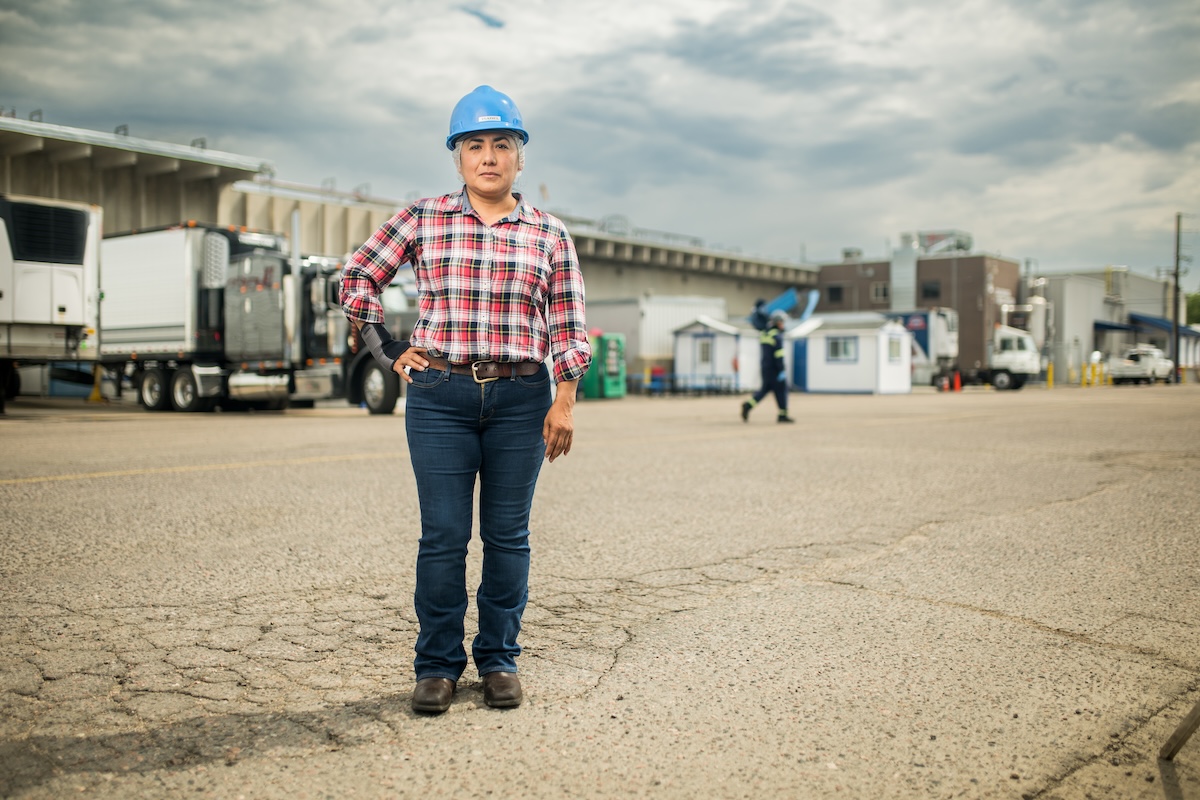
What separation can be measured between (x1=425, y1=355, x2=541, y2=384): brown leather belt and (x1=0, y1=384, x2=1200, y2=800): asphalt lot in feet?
3.45

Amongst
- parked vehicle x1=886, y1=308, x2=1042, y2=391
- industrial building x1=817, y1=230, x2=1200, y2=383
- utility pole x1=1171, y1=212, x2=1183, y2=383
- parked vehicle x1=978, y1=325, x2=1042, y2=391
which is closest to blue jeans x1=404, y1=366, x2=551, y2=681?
parked vehicle x1=886, y1=308, x2=1042, y2=391

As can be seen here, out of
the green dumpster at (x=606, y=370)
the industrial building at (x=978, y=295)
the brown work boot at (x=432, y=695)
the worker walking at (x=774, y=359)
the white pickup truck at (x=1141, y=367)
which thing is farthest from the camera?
the industrial building at (x=978, y=295)

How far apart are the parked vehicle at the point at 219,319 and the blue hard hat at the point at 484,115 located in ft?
50.5

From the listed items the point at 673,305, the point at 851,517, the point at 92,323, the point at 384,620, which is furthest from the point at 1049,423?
the point at 673,305

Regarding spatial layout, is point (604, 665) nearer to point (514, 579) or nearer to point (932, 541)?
point (514, 579)

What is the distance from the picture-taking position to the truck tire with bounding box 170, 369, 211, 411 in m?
19.8

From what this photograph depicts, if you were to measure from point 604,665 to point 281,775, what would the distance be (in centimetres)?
131

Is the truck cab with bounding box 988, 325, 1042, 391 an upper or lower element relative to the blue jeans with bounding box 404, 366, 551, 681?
upper

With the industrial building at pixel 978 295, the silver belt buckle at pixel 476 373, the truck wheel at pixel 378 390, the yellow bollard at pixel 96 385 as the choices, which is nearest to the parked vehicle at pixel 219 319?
the truck wheel at pixel 378 390

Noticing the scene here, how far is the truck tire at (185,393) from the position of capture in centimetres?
1977

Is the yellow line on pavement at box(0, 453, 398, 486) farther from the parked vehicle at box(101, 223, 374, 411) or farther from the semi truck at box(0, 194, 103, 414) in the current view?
the semi truck at box(0, 194, 103, 414)

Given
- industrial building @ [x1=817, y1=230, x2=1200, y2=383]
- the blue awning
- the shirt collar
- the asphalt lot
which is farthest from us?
the blue awning

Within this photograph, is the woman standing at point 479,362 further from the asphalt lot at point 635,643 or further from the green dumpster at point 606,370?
the green dumpster at point 606,370

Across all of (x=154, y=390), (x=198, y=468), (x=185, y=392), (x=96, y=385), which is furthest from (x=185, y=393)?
(x=198, y=468)
